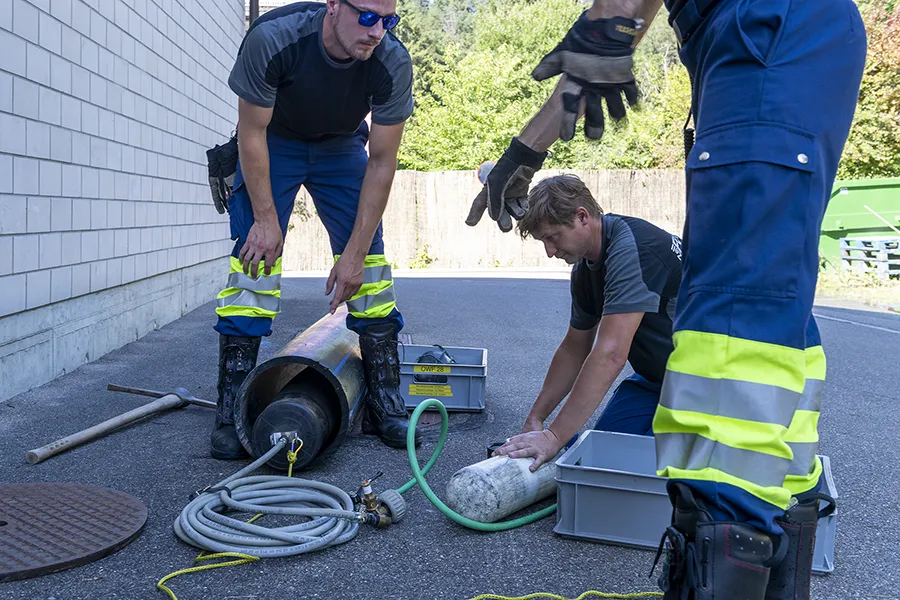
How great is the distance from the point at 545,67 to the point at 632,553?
5.65 feet

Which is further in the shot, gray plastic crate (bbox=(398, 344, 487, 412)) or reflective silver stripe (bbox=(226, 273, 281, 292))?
gray plastic crate (bbox=(398, 344, 487, 412))

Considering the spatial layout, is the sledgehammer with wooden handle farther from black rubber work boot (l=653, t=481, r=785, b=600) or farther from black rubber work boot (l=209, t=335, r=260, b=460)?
black rubber work boot (l=653, t=481, r=785, b=600)

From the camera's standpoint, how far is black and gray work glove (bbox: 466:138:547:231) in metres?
2.52

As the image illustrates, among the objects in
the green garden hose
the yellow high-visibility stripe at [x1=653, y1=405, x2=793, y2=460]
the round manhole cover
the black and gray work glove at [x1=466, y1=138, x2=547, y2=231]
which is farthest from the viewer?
the green garden hose

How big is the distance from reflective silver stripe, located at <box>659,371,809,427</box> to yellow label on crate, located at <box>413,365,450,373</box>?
131 inches

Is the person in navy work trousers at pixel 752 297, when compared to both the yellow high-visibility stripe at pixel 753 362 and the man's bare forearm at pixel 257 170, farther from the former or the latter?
the man's bare forearm at pixel 257 170

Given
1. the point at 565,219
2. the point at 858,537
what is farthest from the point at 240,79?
the point at 858,537

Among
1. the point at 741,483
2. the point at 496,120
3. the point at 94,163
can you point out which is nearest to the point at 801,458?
the point at 741,483

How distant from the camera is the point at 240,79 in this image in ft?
12.8

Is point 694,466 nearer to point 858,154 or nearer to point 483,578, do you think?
point 483,578

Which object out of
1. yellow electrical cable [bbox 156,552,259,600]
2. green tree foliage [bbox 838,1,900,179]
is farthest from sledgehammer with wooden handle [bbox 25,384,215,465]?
green tree foliage [bbox 838,1,900,179]

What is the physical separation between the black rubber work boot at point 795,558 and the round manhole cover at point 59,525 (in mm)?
2102

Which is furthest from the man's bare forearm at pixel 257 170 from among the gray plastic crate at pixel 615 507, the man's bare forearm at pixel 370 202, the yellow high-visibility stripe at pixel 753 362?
the yellow high-visibility stripe at pixel 753 362

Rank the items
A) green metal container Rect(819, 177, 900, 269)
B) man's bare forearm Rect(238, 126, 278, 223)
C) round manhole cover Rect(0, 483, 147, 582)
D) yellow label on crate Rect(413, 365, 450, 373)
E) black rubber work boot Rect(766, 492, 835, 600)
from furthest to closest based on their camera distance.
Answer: green metal container Rect(819, 177, 900, 269) → yellow label on crate Rect(413, 365, 450, 373) → man's bare forearm Rect(238, 126, 278, 223) → round manhole cover Rect(0, 483, 147, 582) → black rubber work boot Rect(766, 492, 835, 600)
